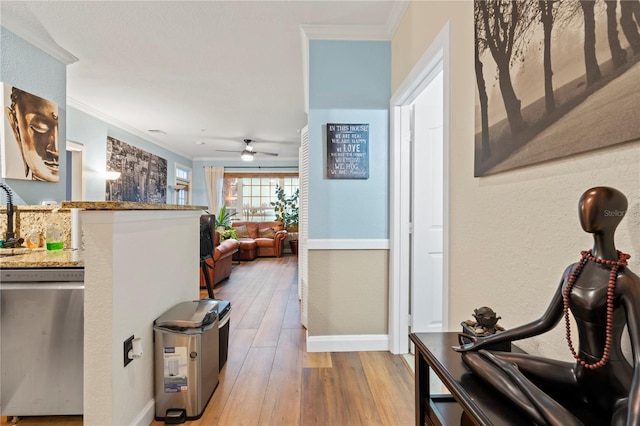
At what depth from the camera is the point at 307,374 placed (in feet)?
7.14

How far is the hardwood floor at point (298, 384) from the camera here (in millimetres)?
1729

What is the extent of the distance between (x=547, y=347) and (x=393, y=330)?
1.68 m

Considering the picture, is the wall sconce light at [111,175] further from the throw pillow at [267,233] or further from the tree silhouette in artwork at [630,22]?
the tree silhouette in artwork at [630,22]

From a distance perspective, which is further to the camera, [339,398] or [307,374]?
[307,374]

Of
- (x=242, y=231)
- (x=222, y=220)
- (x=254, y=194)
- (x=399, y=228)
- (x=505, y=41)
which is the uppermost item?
(x=505, y=41)

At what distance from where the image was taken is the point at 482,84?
1.18 m

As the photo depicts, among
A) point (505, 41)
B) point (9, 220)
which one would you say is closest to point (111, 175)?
point (9, 220)

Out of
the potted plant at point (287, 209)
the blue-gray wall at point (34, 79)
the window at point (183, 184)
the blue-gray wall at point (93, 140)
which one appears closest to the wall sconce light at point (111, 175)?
the blue-gray wall at point (93, 140)

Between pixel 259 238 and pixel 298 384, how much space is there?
6054 mm

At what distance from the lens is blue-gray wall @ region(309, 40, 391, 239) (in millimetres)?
2535

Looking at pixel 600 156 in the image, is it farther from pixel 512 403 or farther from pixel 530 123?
pixel 512 403

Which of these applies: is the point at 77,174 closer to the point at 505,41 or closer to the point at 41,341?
the point at 41,341

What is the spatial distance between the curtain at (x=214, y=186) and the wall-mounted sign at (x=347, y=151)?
669 centimetres

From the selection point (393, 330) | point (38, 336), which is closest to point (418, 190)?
point (393, 330)
